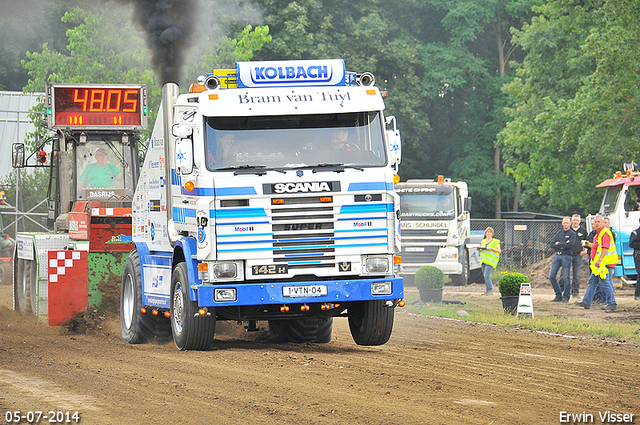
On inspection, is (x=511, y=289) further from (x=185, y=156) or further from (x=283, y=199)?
(x=185, y=156)

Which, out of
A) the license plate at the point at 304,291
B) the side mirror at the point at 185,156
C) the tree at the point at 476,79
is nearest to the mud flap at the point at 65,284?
the side mirror at the point at 185,156

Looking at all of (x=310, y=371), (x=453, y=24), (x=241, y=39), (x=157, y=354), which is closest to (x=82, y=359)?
(x=157, y=354)

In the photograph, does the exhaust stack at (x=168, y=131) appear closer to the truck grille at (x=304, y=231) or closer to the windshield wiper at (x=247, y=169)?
the windshield wiper at (x=247, y=169)

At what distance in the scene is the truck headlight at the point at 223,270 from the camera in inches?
423

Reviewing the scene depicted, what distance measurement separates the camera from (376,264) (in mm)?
11133

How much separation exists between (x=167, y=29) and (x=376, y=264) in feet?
28.8

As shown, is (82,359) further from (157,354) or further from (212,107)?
(212,107)

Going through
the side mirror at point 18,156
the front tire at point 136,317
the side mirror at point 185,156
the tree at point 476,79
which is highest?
the tree at point 476,79

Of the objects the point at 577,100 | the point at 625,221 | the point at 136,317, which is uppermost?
the point at 577,100

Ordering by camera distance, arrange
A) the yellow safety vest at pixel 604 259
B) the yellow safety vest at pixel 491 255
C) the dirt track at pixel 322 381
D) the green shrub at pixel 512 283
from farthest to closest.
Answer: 1. the yellow safety vest at pixel 491 255
2. the yellow safety vest at pixel 604 259
3. the green shrub at pixel 512 283
4. the dirt track at pixel 322 381

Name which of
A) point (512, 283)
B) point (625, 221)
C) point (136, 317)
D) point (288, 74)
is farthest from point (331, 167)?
point (625, 221)

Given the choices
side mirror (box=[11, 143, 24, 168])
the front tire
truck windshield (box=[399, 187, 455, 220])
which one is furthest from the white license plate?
the front tire

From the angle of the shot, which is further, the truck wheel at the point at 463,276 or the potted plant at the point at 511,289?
the truck wheel at the point at 463,276

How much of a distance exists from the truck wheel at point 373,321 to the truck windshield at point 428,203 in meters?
16.0
